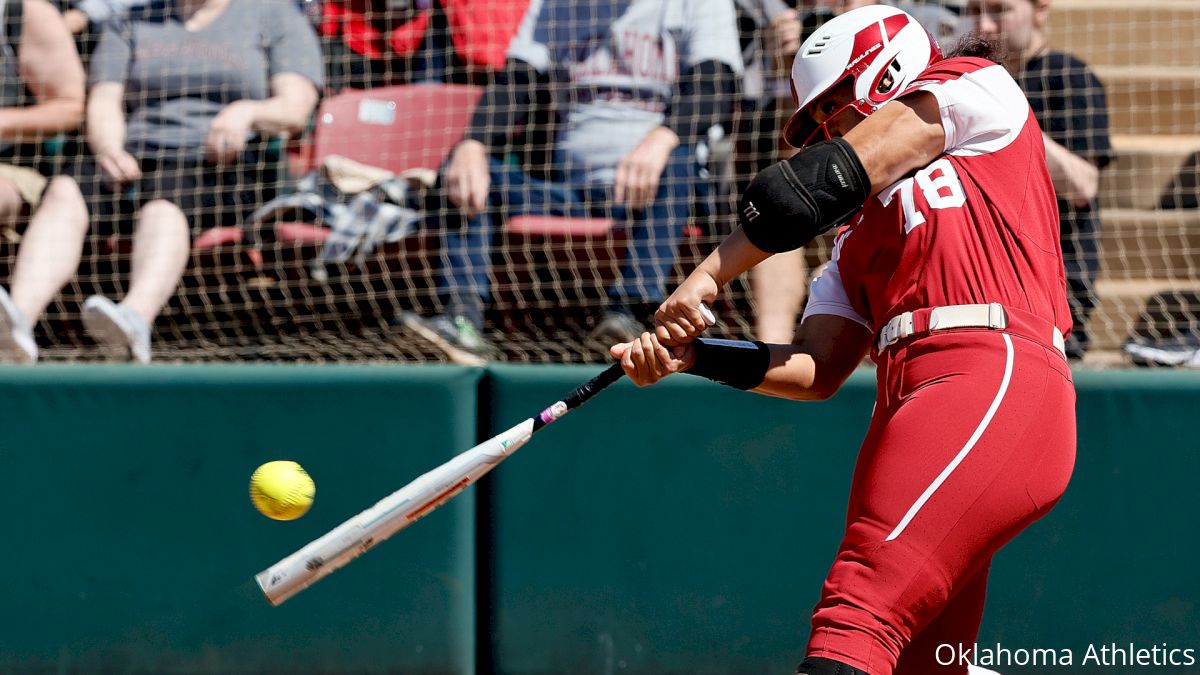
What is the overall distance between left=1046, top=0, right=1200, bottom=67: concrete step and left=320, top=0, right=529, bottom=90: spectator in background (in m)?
2.63

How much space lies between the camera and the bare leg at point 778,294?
207 inches

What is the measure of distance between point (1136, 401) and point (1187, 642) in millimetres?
826

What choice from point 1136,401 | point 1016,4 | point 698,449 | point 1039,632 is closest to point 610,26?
point 1016,4

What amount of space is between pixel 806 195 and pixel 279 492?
1.78m

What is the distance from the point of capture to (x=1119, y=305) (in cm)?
564

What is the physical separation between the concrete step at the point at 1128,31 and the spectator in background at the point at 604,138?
1.78 metres

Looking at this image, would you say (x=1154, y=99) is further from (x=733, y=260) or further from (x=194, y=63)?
(x=194, y=63)

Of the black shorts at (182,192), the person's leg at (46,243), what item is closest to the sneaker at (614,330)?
the black shorts at (182,192)

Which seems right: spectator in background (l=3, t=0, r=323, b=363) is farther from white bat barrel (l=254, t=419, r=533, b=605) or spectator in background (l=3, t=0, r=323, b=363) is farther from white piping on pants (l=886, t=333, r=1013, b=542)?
white piping on pants (l=886, t=333, r=1013, b=542)

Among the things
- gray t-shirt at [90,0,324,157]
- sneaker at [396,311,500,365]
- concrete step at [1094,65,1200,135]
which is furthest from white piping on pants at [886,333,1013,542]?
gray t-shirt at [90,0,324,157]

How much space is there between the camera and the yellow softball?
362 cm

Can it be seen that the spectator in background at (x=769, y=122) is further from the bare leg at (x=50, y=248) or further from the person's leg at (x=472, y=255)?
the bare leg at (x=50, y=248)

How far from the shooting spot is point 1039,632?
4.45 m

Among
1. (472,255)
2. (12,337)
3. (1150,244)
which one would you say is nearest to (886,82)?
(472,255)
